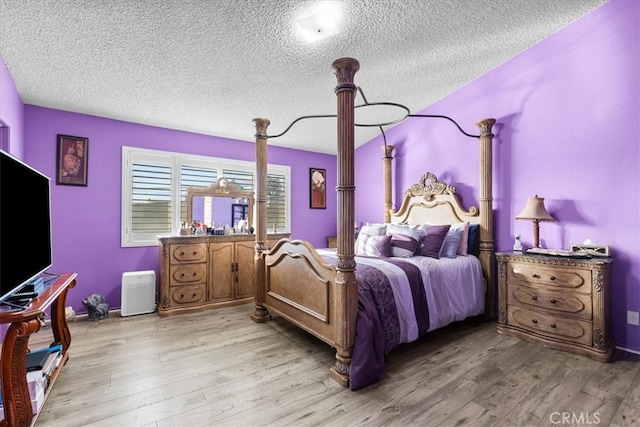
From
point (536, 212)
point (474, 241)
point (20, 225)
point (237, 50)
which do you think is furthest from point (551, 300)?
point (20, 225)

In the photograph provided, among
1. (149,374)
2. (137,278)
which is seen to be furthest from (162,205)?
(149,374)

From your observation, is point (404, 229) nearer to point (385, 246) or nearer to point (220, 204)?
point (385, 246)

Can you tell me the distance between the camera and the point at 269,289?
10.6 ft

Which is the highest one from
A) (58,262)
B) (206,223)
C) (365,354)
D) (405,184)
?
(405,184)

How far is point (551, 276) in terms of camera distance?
2580mm

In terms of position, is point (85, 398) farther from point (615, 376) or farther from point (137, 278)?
point (615, 376)

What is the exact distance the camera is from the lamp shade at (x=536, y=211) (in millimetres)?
2799

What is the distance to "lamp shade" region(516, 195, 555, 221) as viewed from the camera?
2.80m

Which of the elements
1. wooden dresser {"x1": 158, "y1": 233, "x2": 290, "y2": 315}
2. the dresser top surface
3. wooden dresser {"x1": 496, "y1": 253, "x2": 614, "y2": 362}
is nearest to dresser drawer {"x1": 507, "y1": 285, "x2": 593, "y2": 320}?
wooden dresser {"x1": 496, "y1": 253, "x2": 614, "y2": 362}

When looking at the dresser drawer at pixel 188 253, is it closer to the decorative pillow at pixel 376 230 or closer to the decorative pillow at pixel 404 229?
the decorative pillow at pixel 376 230

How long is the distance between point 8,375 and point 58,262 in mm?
2280

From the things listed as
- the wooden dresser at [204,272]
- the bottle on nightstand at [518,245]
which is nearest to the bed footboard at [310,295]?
the wooden dresser at [204,272]

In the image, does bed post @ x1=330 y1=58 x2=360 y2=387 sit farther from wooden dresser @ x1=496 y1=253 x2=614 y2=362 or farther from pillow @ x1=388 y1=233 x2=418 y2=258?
wooden dresser @ x1=496 y1=253 x2=614 y2=362

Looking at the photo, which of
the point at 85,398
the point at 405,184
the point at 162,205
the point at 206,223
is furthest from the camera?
the point at 405,184
